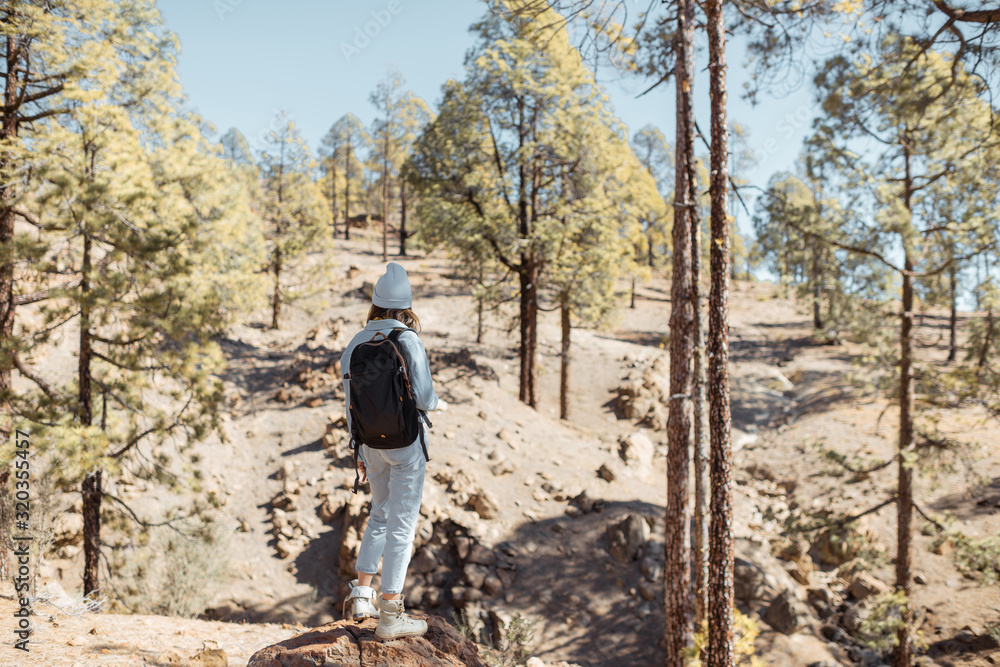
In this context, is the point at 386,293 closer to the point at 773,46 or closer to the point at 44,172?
the point at 44,172

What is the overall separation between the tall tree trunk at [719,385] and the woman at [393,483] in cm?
336

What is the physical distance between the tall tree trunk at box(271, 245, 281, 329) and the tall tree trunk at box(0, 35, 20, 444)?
14553 mm

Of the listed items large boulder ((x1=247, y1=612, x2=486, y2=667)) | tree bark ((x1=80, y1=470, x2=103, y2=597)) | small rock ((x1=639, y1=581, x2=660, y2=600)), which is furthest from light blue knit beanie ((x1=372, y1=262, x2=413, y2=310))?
small rock ((x1=639, y1=581, x2=660, y2=600))

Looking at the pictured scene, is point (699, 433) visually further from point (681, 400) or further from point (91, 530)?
point (91, 530)

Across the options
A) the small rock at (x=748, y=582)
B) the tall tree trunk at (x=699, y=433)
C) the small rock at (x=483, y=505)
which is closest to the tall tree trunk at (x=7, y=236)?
the small rock at (x=483, y=505)

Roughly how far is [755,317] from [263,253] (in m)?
29.2

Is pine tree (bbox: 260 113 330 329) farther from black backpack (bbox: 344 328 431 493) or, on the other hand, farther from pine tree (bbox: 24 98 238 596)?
black backpack (bbox: 344 328 431 493)

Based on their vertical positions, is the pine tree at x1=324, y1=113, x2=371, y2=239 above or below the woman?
above

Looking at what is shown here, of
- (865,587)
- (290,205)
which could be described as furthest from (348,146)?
(865,587)

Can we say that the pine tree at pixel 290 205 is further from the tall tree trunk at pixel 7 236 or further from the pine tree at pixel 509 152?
the tall tree trunk at pixel 7 236

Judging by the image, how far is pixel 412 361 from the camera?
3.07m

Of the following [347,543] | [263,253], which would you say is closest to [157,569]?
[347,543]

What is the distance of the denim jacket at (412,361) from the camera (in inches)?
121

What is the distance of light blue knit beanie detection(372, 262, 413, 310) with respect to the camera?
324 cm
